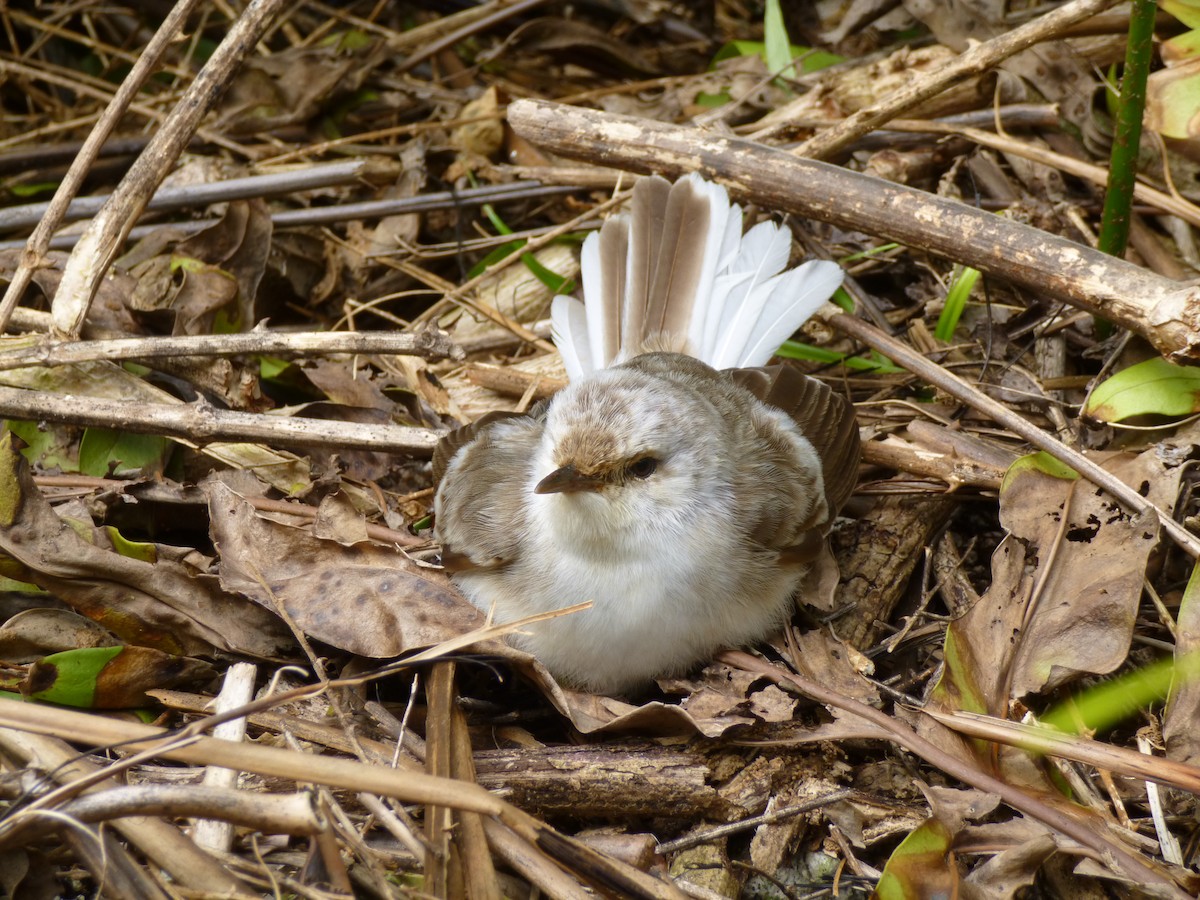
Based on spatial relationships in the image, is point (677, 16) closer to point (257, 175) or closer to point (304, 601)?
point (257, 175)

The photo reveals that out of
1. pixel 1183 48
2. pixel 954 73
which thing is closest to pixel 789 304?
pixel 954 73

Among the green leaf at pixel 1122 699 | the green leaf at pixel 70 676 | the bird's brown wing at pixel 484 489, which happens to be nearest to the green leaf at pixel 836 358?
the bird's brown wing at pixel 484 489

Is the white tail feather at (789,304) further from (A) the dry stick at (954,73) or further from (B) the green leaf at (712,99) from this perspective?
(B) the green leaf at (712,99)

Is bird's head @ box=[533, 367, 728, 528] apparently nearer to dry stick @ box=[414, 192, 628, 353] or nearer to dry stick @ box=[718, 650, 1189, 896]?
dry stick @ box=[718, 650, 1189, 896]

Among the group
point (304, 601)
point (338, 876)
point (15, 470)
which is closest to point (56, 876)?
point (338, 876)

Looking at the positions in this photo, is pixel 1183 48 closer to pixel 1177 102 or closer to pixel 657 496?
pixel 1177 102

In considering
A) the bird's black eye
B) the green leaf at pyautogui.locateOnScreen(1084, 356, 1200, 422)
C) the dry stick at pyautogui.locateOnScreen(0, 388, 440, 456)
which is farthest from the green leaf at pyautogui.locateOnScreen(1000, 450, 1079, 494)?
the dry stick at pyautogui.locateOnScreen(0, 388, 440, 456)

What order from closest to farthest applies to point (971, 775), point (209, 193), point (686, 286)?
point (971, 775), point (686, 286), point (209, 193)
